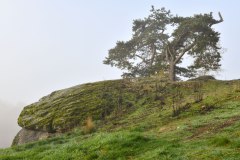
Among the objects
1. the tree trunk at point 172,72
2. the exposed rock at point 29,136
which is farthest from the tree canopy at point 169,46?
the exposed rock at point 29,136

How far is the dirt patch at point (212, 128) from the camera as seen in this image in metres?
14.0

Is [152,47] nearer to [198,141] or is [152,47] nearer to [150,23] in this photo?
[150,23]

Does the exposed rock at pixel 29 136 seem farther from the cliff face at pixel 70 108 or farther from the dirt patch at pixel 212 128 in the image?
the dirt patch at pixel 212 128

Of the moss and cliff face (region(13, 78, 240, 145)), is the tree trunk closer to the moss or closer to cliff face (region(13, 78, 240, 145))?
the moss

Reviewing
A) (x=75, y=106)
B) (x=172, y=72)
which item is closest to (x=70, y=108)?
(x=75, y=106)

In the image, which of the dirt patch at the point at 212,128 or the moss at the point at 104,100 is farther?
the moss at the point at 104,100

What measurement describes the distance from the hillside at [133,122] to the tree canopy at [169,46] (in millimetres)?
4925

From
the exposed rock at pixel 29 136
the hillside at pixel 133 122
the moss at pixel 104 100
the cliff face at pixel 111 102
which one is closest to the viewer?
the hillside at pixel 133 122

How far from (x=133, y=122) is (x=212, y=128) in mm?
7186

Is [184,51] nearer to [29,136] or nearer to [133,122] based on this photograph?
[133,122]

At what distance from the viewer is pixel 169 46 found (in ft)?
125

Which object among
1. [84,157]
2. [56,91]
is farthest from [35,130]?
[84,157]

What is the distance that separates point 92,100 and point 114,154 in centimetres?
1583

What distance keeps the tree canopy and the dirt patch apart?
64.0 feet
